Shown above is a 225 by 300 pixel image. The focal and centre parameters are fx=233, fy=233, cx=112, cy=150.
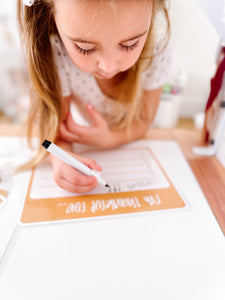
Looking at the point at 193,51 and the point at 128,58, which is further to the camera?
the point at 193,51

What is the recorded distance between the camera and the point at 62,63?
46 centimetres

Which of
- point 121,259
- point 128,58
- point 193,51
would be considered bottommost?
point 121,259

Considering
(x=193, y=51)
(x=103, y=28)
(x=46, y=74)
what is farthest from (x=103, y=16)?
(x=193, y=51)

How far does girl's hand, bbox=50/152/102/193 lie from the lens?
373 mm

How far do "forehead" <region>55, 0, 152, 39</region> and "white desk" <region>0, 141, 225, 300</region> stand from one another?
250mm

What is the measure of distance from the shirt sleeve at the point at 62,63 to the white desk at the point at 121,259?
0.29 meters

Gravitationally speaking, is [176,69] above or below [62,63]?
below

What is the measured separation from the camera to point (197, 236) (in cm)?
32

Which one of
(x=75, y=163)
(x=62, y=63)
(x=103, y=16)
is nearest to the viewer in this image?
(x=103, y=16)

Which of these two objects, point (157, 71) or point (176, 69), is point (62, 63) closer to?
point (157, 71)

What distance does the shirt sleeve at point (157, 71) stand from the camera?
0.49 meters

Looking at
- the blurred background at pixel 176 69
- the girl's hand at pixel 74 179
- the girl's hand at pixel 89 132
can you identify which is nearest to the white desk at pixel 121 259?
the girl's hand at pixel 74 179

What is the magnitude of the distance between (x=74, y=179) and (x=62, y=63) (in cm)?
24

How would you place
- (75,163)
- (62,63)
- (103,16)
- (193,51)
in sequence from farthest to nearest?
(193,51) < (62,63) < (75,163) < (103,16)
